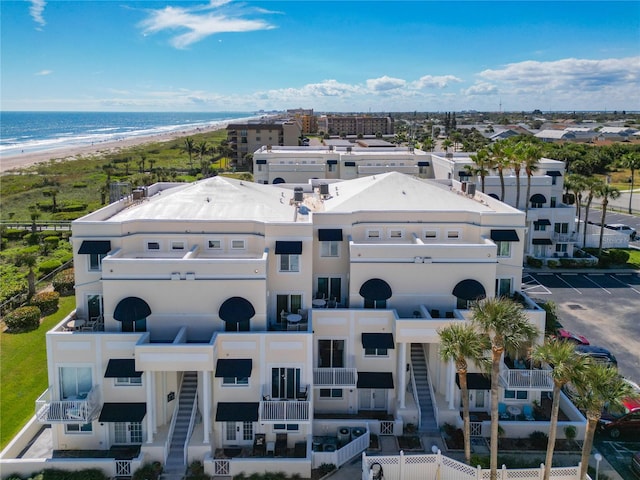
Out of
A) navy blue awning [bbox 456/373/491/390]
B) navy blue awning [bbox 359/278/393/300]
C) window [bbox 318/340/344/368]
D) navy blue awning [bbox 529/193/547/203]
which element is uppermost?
navy blue awning [bbox 529/193/547/203]

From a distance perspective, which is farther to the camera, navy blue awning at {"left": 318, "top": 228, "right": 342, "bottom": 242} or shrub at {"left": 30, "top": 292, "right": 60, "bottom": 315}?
shrub at {"left": 30, "top": 292, "right": 60, "bottom": 315}

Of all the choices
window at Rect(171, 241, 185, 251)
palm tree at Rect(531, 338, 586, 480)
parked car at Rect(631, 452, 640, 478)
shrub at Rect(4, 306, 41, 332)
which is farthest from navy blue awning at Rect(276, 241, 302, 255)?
shrub at Rect(4, 306, 41, 332)

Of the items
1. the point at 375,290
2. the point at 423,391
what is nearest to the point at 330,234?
the point at 375,290

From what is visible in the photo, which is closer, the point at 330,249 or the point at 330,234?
the point at 330,234

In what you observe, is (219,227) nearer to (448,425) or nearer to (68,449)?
(68,449)

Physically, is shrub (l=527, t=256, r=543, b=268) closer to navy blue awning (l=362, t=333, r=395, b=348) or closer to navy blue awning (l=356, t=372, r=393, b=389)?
navy blue awning (l=356, t=372, r=393, b=389)

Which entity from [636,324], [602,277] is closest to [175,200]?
[636,324]

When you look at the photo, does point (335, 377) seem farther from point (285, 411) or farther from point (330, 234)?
point (330, 234)
